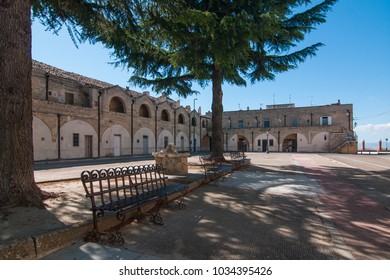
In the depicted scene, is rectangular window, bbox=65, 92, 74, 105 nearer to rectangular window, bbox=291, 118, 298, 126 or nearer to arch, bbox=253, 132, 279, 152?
arch, bbox=253, 132, 279, 152

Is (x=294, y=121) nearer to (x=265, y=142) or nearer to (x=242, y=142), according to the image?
(x=265, y=142)

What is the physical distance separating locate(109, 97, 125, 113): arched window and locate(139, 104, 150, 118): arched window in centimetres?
377

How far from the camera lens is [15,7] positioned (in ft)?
15.0

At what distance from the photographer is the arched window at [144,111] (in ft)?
105

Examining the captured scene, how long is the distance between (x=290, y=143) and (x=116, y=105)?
34397 millimetres

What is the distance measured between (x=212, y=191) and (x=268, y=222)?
2.86 meters

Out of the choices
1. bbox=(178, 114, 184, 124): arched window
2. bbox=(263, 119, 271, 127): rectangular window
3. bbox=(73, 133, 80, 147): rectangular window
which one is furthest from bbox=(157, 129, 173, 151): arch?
bbox=(263, 119, 271, 127): rectangular window

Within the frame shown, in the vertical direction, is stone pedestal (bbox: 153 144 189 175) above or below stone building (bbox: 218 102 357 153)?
below

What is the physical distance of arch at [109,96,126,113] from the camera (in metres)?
27.6

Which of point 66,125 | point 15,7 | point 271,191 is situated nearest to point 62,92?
point 66,125

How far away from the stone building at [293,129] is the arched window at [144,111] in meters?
19.7

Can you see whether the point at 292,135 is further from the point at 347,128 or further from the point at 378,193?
the point at 378,193

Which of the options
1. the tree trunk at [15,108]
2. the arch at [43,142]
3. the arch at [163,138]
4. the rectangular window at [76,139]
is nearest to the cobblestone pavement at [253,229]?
the tree trunk at [15,108]

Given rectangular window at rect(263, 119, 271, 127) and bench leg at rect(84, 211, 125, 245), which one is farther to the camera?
rectangular window at rect(263, 119, 271, 127)
